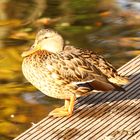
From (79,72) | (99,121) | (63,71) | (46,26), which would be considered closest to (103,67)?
(79,72)

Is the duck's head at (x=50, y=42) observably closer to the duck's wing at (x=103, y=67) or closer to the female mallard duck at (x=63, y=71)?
the female mallard duck at (x=63, y=71)

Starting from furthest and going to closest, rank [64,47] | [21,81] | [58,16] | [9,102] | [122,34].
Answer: [58,16] < [122,34] < [21,81] < [9,102] < [64,47]

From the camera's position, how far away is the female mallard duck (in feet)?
14.6

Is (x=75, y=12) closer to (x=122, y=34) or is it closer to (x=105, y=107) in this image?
(x=122, y=34)

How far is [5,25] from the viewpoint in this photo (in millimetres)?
7711

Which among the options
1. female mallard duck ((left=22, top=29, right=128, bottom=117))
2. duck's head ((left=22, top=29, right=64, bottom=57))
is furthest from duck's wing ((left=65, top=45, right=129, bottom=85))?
duck's head ((left=22, top=29, right=64, bottom=57))

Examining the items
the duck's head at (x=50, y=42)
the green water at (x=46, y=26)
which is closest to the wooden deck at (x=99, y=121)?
the duck's head at (x=50, y=42)

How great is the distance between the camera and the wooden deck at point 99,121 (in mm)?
4156

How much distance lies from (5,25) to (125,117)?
3.67 meters

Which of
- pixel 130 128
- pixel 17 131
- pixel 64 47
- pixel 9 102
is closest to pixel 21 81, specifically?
pixel 9 102

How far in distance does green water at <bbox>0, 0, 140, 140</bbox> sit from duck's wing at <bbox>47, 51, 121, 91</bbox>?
0.99 metres

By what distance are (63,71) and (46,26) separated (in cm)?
331

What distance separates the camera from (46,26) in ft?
25.2

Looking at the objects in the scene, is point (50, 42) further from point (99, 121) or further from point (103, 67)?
point (99, 121)
